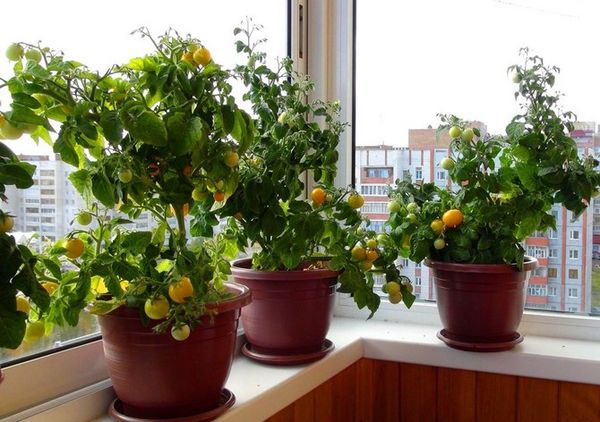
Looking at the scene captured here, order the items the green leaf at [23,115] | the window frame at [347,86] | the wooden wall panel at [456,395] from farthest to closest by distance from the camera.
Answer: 1. the window frame at [347,86]
2. the wooden wall panel at [456,395]
3. the green leaf at [23,115]

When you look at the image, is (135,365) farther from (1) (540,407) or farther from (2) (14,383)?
(1) (540,407)

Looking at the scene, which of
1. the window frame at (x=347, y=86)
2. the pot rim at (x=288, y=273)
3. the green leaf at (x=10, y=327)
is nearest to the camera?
the green leaf at (x=10, y=327)

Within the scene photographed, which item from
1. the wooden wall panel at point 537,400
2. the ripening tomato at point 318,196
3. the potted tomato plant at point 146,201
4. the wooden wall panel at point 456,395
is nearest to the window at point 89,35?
the potted tomato plant at point 146,201

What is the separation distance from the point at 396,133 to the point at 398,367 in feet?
2.31

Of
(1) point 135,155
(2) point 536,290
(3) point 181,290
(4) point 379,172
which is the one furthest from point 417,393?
(1) point 135,155

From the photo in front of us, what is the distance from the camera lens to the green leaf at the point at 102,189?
90 centimetres

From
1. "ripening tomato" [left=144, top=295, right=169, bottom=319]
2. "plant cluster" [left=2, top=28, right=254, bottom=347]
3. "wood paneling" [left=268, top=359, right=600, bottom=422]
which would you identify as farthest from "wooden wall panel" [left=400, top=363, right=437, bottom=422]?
"ripening tomato" [left=144, top=295, right=169, bottom=319]

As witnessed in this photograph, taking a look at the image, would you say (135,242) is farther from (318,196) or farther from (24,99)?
(318,196)

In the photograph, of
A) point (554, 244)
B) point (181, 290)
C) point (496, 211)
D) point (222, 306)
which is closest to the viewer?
point (181, 290)

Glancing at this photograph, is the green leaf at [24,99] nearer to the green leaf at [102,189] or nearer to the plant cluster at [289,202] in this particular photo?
the green leaf at [102,189]

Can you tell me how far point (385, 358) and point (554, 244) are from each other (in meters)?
0.56

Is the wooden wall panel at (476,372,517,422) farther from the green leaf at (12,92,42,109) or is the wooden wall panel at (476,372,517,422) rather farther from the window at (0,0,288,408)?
the green leaf at (12,92,42,109)

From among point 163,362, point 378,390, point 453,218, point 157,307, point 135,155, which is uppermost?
point 135,155

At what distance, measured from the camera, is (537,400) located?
56.8 inches
